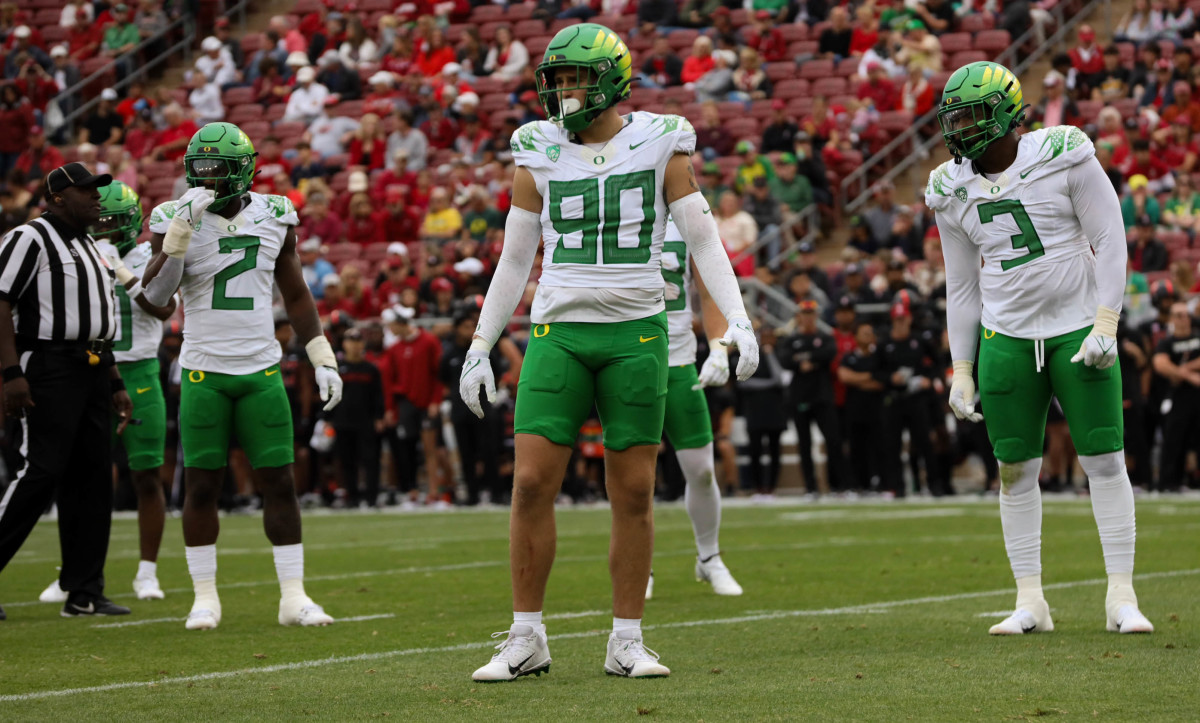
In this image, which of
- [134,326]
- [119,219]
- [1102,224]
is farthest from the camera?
[134,326]

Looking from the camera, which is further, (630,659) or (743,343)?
(630,659)

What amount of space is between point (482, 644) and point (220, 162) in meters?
2.42

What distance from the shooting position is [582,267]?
5.43m

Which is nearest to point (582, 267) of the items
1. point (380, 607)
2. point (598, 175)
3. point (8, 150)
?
point (598, 175)

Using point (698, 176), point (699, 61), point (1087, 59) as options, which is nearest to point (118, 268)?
point (698, 176)

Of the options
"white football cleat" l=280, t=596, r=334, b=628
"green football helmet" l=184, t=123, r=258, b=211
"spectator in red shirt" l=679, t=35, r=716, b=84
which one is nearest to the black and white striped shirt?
"green football helmet" l=184, t=123, r=258, b=211

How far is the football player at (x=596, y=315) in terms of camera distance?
5.39 m

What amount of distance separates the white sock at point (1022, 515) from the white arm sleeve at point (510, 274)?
216 centimetres

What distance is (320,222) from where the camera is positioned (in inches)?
838

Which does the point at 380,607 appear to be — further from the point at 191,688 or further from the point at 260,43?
the point at 260,43

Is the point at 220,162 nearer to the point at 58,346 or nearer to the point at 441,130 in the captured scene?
the point at 58,346

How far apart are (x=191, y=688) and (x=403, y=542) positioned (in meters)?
6.96

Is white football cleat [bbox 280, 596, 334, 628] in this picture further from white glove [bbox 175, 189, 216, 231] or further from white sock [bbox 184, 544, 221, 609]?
white glove [bbox 175, 189, 216, 231]

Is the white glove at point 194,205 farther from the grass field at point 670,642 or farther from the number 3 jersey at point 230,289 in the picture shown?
the grass field at point 670,642
